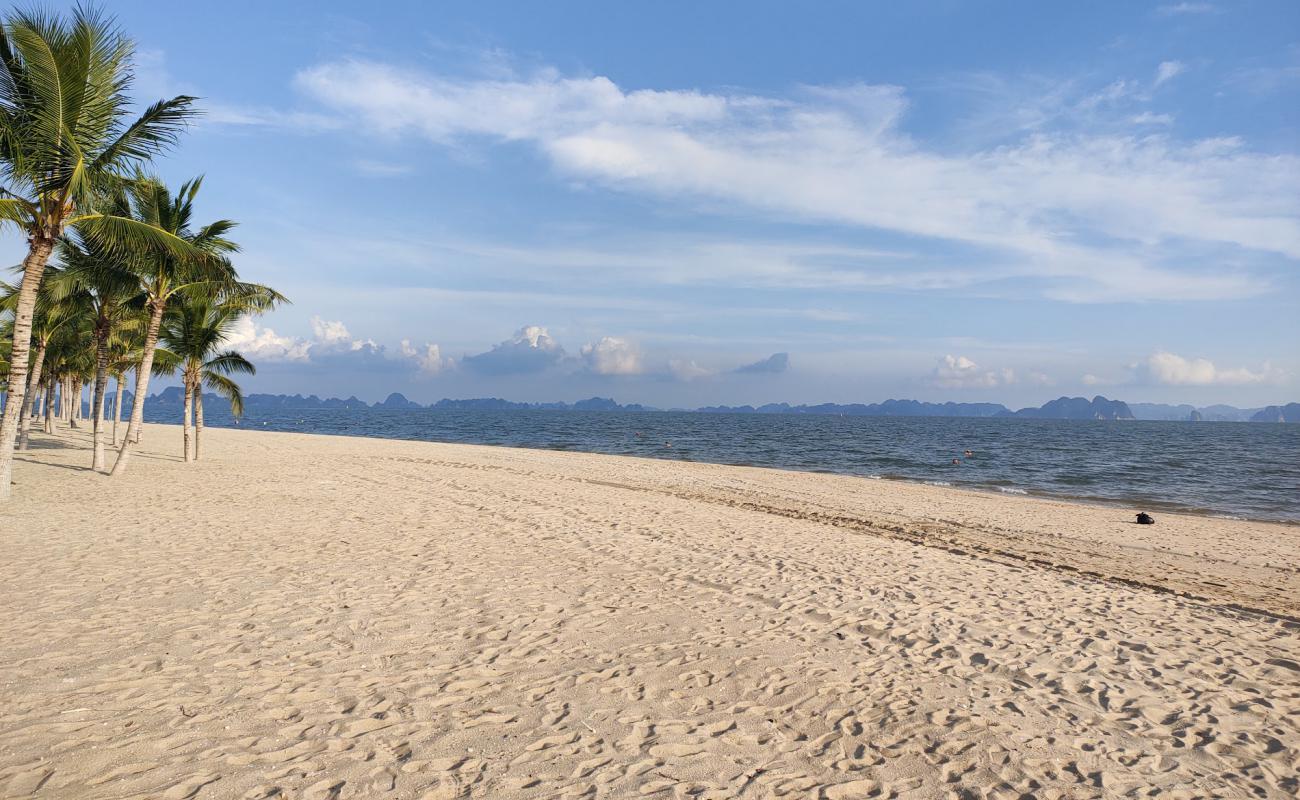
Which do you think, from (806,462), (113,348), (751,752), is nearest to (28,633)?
(751,752)

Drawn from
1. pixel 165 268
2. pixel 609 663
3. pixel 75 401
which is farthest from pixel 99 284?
pixel 75 401

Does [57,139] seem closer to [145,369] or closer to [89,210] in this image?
[89,210]

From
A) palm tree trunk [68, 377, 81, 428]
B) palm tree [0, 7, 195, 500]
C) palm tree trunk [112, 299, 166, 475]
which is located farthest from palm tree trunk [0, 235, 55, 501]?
palm tree trunk [68, 377, 81, 428]

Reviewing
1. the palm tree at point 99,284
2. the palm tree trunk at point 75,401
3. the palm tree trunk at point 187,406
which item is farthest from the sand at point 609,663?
the palm tree trunk at point 75,401

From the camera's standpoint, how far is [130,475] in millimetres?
18297

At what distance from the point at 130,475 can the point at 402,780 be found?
1895cm

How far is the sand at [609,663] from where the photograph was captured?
436 cm

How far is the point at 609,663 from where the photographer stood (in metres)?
6.14

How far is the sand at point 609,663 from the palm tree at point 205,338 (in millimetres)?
8571

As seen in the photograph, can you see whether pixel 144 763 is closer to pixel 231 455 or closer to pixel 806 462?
pixel 231 455

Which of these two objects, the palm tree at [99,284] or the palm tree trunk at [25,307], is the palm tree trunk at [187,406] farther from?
the palm tree trunk at [25,307]

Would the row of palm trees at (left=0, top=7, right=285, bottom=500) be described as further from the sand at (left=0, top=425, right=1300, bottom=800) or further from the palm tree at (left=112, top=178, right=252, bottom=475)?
the sand at (left=0, top=425, right=1300, bottom=800)

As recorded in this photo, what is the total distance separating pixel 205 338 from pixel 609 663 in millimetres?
20878

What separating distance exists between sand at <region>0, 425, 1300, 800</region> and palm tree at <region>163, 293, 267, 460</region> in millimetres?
8571
